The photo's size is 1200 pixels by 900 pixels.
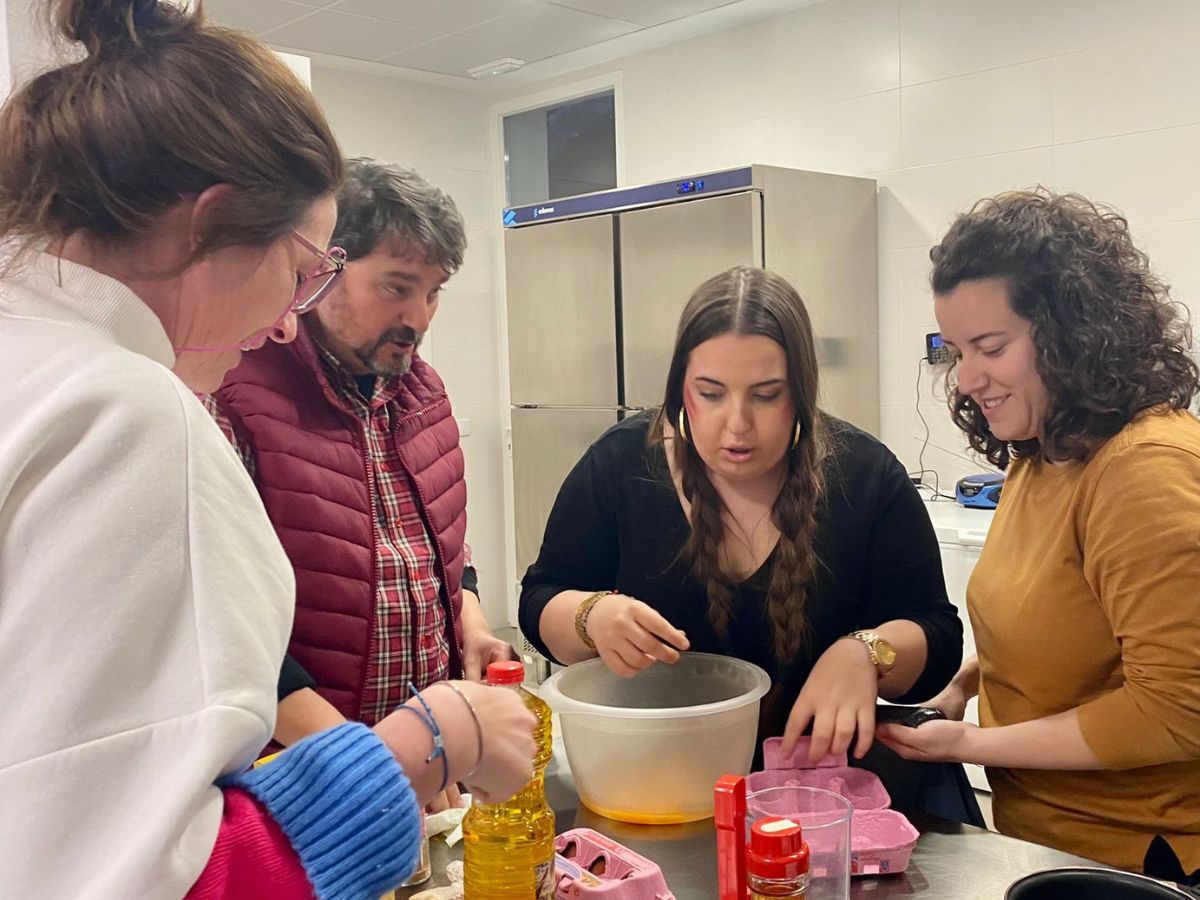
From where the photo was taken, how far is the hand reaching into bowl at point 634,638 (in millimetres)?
Answer: 1214

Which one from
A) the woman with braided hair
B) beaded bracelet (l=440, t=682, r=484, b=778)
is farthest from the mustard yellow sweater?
beaded bracelet (l=440, t=682, r=484, b=778)

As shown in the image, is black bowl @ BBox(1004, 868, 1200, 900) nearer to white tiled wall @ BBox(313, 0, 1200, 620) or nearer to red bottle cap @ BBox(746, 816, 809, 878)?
red bottle cap @ BBox(746, 816, 809, 878)

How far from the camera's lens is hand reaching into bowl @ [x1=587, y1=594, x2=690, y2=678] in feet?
3.98

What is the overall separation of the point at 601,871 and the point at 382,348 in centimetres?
77

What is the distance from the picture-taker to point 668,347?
361 cm

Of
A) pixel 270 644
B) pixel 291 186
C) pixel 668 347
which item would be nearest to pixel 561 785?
pixel 270 644

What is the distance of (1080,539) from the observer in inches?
50.1

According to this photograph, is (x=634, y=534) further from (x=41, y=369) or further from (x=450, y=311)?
(x=450, y=311)

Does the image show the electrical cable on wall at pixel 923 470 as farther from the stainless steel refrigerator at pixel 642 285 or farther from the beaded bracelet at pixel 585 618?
the beaded bracelet at pixel 585 618

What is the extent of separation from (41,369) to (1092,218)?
1.25 meters

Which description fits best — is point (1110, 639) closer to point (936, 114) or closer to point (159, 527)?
point (159, 527)

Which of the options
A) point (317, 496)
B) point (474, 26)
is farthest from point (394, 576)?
point (474, 26)

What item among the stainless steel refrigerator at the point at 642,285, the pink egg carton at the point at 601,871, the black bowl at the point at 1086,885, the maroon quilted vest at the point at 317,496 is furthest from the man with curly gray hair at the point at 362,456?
the stainless steel refrigerator at the point at 642,285

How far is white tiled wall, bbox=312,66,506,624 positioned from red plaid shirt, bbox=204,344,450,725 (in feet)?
10.8
